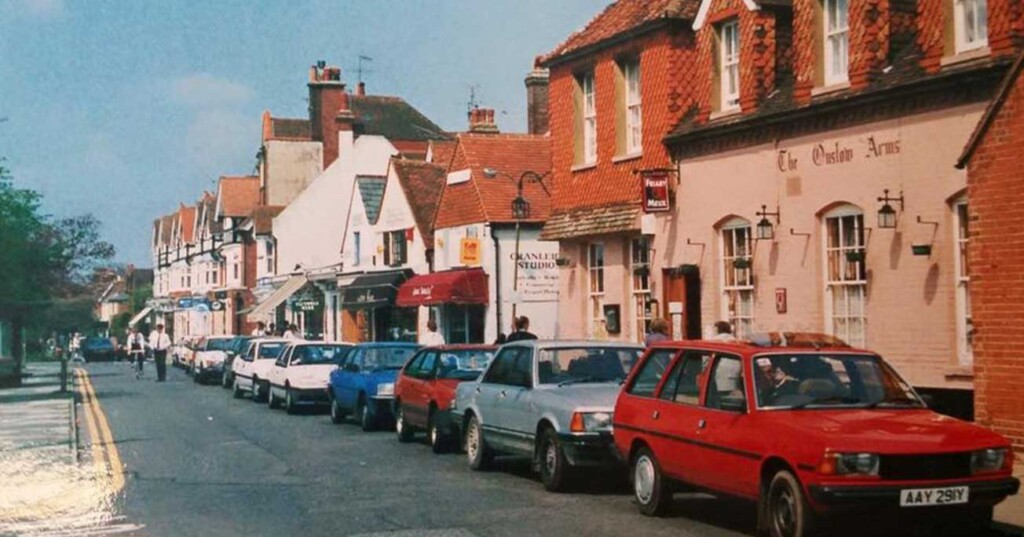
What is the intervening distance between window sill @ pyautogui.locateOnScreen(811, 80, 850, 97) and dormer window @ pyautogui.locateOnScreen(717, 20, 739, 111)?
2398 millimetres

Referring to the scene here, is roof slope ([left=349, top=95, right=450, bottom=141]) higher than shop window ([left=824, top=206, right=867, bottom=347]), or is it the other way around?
roof slope ([left=349, top=95, right=450, bottom=141])

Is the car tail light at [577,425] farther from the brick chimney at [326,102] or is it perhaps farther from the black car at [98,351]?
the black car at [98,351]

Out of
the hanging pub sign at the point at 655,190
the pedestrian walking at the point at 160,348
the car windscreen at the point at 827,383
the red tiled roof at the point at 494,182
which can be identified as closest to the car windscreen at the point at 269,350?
the red tiled roof at the point at 494,182

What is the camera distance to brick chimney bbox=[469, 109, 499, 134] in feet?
144

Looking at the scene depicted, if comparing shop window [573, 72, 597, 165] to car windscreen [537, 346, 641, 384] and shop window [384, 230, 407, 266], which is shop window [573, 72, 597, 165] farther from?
shop window [384, 230, 407, 266]

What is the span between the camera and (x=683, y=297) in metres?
23.1

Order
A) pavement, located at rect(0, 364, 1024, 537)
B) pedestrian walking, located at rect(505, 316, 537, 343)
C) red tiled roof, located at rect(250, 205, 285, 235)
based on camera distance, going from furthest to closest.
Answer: red tiled roof, located at rect(250, 205, 285, 235), pedestrian walking, located at rect(505, 316, 537, 343), pavement, located at rect(0, 364, 1024, 537)

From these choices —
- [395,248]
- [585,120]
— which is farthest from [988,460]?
[395,248]

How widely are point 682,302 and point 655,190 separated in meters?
1.97

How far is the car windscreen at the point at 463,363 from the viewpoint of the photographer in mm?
19672

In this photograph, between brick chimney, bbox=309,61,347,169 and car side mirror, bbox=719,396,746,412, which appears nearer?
car side mirror, bbox=719,396,746,412

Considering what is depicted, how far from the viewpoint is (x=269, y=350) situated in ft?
109

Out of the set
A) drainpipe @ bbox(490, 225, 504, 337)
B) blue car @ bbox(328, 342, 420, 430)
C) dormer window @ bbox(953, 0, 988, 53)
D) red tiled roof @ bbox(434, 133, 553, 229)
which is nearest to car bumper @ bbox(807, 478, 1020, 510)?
dormer window @ bbox(953, 0, 988, 53)

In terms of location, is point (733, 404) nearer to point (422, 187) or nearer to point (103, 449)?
point (103, 449)
